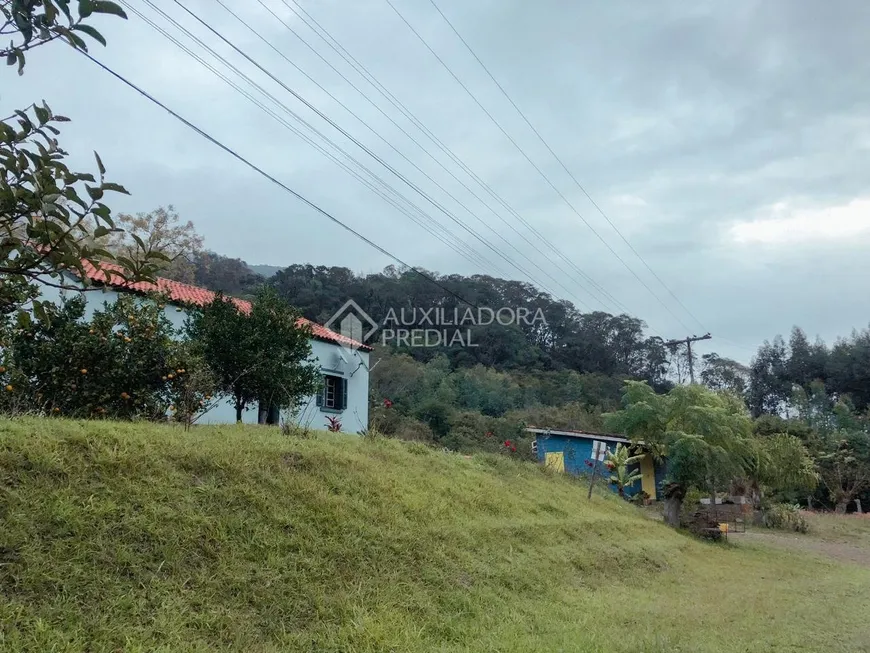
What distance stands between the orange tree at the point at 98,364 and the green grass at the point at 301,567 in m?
1.46

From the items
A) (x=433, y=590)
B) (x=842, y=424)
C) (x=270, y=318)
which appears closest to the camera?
(x=433, y=590)

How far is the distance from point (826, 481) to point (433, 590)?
1295 inches

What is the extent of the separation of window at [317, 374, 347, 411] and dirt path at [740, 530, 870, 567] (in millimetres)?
12604

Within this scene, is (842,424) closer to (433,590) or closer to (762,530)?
(762,530)

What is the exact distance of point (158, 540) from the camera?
4.70 meters

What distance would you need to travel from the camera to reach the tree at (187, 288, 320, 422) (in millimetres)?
11352

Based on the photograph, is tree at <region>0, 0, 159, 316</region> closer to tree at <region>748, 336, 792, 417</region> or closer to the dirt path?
the dirt path

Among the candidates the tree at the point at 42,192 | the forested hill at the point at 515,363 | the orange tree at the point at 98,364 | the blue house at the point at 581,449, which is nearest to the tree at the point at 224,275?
the forested hill at the point at 515,363

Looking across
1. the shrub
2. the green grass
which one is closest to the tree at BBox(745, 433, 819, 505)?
the shrub

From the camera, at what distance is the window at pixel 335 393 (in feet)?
65.2

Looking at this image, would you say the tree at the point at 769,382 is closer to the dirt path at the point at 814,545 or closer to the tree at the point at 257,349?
the dirt path at the point at 814,545

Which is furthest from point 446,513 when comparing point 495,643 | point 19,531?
point 19,531

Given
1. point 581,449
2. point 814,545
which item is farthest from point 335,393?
point 814,545

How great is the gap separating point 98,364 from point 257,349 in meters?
3.38
